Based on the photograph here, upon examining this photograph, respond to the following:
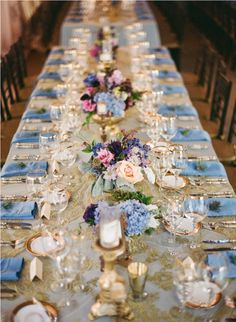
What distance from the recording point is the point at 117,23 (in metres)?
6.65

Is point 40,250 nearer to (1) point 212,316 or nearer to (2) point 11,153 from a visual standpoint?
(1) point 212,316

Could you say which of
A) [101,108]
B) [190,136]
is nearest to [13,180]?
[101,108]

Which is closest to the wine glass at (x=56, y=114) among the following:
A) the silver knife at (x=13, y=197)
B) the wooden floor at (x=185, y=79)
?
the wooden floor at (x=185, y=79)

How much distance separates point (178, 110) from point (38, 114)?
1.09m

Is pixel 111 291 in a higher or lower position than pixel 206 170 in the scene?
higher

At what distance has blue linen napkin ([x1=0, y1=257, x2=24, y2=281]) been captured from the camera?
1.86 meters

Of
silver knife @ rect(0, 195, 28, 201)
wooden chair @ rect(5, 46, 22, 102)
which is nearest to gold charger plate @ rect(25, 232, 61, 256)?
silver knife @ rect(0, 195, 28, 201)

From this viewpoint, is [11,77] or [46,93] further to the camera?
[11,77]

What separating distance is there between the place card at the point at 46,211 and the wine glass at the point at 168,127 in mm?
995


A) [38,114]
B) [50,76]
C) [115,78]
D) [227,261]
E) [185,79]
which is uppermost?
[115,78]

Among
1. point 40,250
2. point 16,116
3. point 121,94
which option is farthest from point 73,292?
point 16,116

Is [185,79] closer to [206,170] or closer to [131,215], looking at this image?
[206,170]

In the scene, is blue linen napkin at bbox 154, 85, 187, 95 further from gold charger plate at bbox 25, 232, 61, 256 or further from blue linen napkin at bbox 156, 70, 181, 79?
gold charger plate at bbox 25, 232, 61, 256

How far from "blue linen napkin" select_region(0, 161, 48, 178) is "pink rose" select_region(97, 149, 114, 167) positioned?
57 cm
